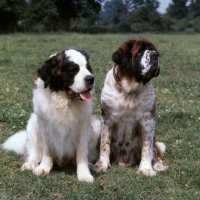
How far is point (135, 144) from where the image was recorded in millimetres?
5180

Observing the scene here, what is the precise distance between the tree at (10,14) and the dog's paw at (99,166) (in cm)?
3318

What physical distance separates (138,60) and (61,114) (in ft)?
3.56

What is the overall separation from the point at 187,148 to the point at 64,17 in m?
40.7

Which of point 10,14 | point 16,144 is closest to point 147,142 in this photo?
point 16,144

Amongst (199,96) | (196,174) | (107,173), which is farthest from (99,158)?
(199,96)

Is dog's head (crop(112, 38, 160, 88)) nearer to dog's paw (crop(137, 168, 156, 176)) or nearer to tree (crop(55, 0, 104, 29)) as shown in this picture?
dog's paw (crop(137, 168, 156, 176))

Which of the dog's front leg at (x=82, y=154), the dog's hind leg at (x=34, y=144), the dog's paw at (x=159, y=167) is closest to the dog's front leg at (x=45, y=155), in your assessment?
the dog's hind leg at (x=34, y=144)

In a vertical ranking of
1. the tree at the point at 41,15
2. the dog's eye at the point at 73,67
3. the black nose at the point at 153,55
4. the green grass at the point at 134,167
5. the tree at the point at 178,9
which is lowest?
the tree at the point at 178,9

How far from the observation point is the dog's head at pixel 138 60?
464cm

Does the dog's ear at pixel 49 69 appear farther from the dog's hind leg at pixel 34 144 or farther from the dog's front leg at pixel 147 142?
the dog's front leg at pixel 147 142

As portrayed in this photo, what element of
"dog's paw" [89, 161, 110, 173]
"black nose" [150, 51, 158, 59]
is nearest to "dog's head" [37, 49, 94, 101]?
"black nose" [150, 51, 158, 59]

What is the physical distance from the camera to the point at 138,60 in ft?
15.4

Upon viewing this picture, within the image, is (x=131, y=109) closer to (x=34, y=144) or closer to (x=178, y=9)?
(x=34, y=144)

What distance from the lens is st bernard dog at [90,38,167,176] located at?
471cm
